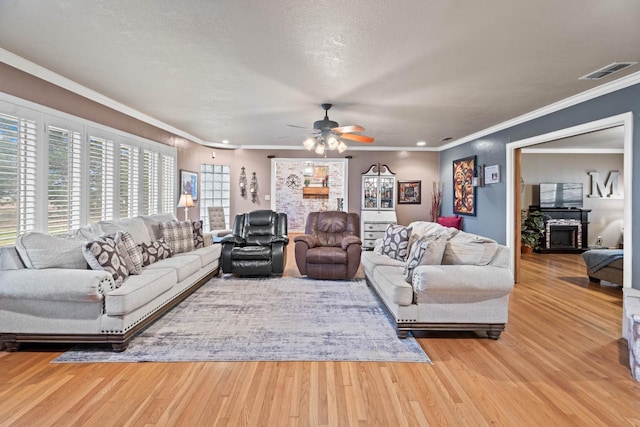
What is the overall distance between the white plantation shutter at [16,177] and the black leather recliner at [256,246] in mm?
2416

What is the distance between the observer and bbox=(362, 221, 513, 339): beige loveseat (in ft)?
9.62

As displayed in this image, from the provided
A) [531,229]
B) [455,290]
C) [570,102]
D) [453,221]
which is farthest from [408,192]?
[455,290]

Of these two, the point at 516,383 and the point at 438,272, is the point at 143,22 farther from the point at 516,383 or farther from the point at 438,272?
the point at 516,383

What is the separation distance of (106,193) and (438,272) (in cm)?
426

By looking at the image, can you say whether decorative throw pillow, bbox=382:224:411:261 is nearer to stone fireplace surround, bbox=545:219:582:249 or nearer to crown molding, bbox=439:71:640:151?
crown molding, bbox=439:71:640:151

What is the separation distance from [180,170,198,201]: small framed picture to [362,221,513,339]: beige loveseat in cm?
507

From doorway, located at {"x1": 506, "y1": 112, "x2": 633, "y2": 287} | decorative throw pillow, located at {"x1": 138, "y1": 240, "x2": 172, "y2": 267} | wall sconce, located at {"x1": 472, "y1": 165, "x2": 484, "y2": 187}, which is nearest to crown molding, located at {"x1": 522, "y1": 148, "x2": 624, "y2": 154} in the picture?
wall sconce, located at {"x1": 472, "y1": 165, "x2": 484, "y2": 187}

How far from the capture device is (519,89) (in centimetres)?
372

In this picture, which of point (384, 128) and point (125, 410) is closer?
point (125, 410)

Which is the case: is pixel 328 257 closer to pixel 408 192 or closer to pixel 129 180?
pixel 129 180

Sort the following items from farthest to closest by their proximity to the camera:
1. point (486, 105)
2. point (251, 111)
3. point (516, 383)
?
point (251, 111) < point (486, 105) < point (516, 383)

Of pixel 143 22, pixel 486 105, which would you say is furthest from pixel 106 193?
pixel 486 105

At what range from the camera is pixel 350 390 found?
2195 millimetres

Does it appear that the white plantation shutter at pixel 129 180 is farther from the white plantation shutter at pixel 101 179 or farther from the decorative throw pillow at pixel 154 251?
the decorative throw pillow at pixel 154 251
